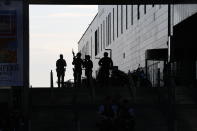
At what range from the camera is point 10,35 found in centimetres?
1927

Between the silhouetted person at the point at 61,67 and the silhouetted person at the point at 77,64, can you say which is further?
the silhouetted person at the point at 61,67

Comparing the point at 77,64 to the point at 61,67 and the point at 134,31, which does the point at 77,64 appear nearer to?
the point at 61,67

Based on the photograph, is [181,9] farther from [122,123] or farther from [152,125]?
[122,123]

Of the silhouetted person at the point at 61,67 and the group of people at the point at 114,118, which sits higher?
the silhouetted person at the point at 61,67

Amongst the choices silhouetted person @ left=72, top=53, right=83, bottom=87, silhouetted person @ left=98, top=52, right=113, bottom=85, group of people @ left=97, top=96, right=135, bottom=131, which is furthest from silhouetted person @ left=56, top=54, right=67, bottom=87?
group of people @ left=97, top=96, right=135, bottom=131

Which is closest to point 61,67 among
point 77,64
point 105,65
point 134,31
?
point 77,64

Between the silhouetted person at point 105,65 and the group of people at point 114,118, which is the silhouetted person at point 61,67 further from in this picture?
the group of people at point 114,118

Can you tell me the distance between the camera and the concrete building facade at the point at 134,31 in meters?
42.9

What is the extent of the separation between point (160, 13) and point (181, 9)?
583cm

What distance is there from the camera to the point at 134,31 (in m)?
58.9

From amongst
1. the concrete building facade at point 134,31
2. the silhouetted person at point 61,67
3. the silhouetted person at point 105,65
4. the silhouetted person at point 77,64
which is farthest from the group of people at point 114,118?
the concrete building facade at point 134,31

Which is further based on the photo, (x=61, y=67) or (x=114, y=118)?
(x=61, y=67)

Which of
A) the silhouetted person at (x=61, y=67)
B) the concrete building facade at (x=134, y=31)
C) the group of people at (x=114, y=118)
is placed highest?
the concrete building facade at (x=134, y=31)

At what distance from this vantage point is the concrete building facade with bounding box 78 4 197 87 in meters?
42.9
